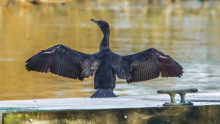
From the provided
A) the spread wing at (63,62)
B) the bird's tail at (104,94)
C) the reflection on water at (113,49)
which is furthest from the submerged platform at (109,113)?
the reflection on water at (113,49)

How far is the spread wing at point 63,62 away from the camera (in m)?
8.95

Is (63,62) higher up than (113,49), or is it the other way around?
(63,62)

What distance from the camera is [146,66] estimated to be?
9070mm

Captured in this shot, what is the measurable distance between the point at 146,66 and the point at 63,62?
3.45 feet

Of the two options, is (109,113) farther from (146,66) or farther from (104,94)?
(146,66)

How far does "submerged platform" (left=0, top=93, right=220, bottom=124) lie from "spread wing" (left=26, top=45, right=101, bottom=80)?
2.86 feet

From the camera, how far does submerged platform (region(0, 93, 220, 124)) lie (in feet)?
24.4

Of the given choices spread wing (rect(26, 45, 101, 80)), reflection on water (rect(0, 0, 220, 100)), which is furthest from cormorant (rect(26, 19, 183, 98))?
reflection on water (rect(0, 0, 220, 100))

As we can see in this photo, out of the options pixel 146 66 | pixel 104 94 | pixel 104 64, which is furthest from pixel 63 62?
pixel 146 66

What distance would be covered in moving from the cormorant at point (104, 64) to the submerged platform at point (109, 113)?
2.48ft

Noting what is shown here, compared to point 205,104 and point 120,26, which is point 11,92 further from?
point 120,26

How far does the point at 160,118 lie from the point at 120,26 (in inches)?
1092

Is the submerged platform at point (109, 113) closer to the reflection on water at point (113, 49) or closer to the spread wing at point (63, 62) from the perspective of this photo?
the spread wing at point (63, 62)

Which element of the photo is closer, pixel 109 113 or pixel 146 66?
pixel 109 113
